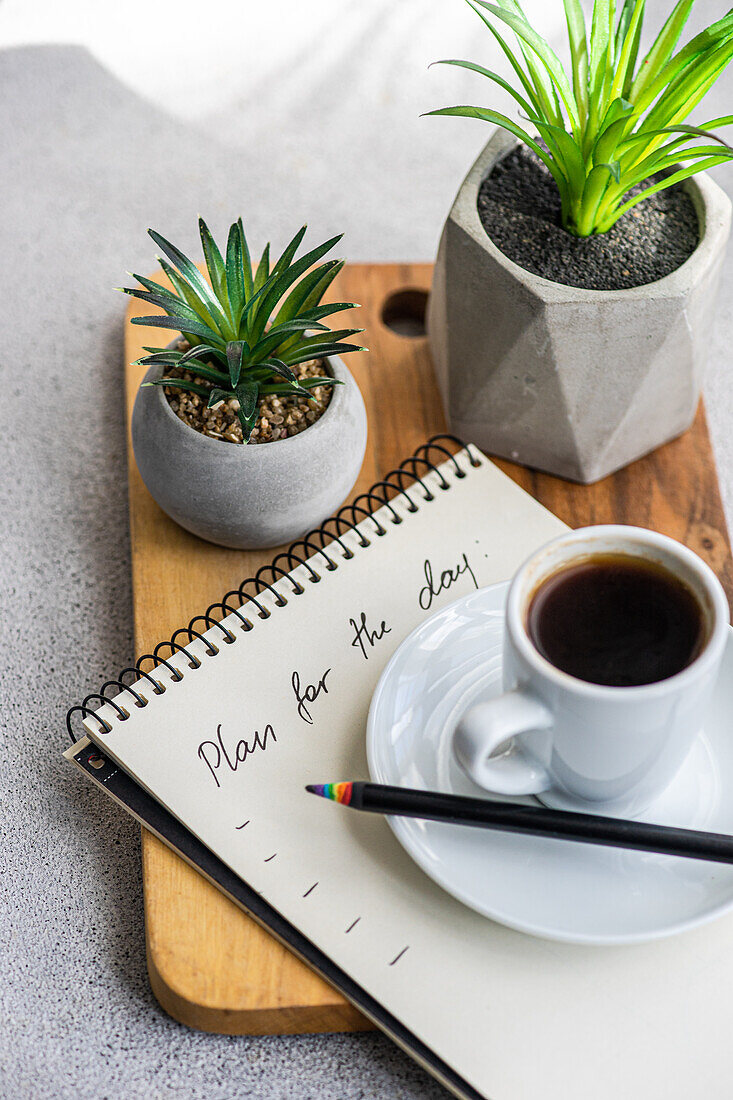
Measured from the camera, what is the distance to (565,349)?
1.95ft

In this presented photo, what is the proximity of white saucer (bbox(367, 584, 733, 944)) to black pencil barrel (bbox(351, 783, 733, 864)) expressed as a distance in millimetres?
17

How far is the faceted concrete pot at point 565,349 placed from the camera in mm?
581

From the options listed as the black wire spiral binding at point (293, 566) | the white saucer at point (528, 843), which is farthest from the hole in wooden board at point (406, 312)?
the white saucer at point (528, 843)

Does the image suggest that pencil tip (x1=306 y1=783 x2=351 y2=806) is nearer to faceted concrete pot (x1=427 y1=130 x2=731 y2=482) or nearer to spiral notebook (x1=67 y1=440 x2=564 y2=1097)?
spiral notebook (x1=67 y1=440 x2=564 y2=1097)

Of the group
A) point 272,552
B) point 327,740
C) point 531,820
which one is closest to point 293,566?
point 272,552

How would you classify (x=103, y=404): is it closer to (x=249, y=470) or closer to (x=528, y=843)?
(x=249, y=470)

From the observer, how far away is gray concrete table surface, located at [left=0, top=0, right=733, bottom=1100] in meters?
0.49

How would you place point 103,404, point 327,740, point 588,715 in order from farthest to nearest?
point 103,404
point 327,740
point 588,715

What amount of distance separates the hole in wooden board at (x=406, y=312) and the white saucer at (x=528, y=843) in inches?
12.4

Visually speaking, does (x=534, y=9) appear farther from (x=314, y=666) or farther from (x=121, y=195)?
(x=314, y=666)

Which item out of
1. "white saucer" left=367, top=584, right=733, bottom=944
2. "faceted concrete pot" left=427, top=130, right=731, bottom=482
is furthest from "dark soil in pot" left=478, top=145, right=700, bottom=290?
"white saucer" left=367, top=584, right=733, bottom=944

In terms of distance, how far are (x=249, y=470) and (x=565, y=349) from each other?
193 mm

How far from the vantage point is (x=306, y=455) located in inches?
22.3

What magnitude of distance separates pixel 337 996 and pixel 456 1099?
73mm
